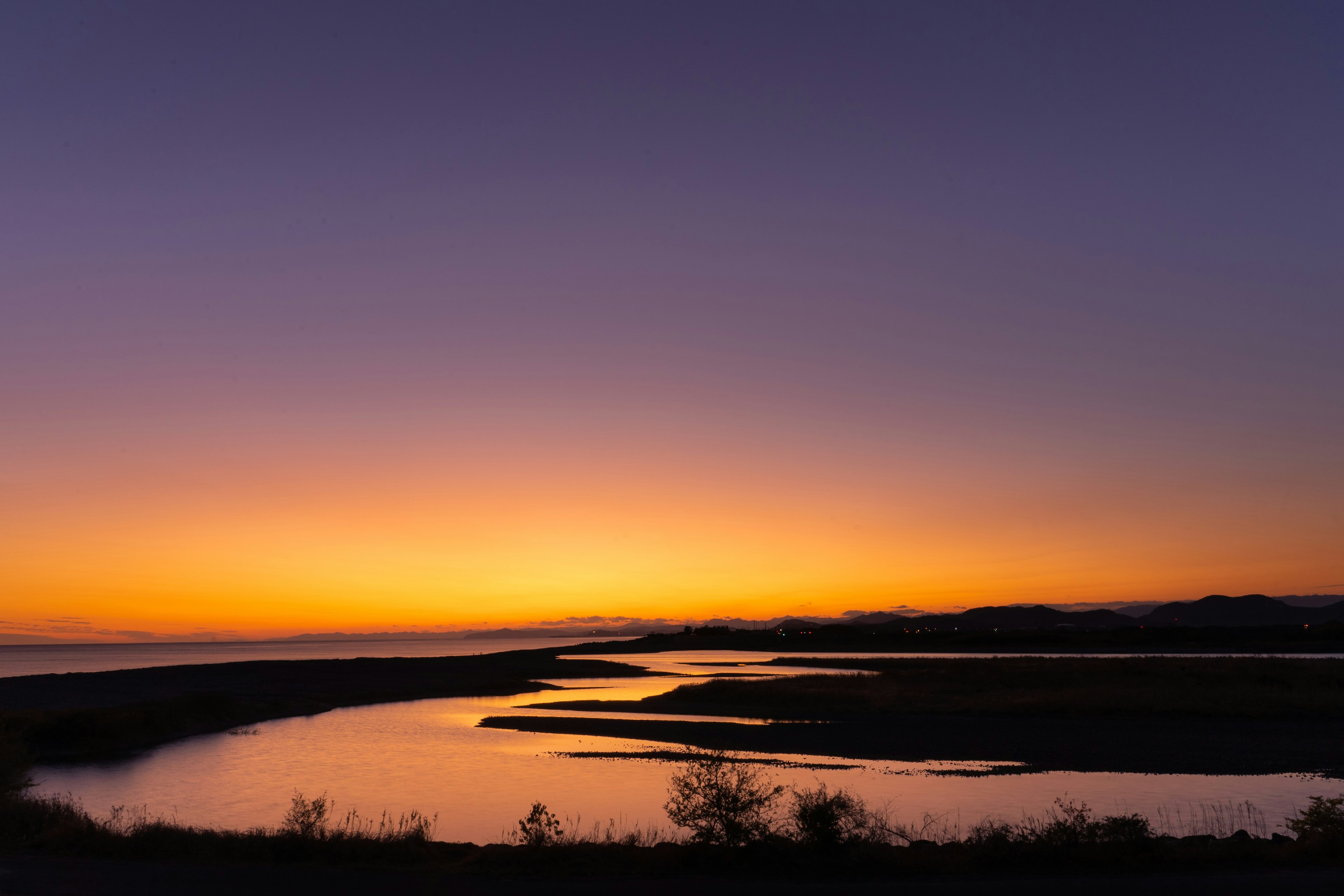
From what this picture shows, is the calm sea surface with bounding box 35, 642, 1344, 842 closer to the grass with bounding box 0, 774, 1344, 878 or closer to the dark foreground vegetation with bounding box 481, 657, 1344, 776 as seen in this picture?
the dark foreground vegetation with bounding box 481, 657, 1344, 776

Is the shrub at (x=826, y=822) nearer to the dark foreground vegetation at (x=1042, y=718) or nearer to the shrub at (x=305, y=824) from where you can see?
the shrub at (x=305, y=824)

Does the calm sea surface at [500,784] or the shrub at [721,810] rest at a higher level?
the shrub at [721,810]

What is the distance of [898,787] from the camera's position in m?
28.5

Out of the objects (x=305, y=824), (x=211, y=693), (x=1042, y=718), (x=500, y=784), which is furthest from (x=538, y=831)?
(x=211, y=693)

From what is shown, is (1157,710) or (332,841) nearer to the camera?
(332,841)

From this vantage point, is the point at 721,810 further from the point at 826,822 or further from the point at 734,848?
the point at 826,822

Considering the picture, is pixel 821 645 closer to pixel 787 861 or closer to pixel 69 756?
pixel 69 756

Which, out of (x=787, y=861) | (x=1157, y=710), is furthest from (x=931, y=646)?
(x=787, y=861)

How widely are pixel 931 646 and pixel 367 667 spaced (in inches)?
4081

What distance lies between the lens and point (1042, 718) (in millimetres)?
44438

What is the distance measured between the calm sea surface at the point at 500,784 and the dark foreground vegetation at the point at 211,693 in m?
2.92

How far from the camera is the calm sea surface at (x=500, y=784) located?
25.0 metres

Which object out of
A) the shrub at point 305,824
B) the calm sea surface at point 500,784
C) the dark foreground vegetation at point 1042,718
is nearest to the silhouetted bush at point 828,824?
the calm sea surface at point 500,784

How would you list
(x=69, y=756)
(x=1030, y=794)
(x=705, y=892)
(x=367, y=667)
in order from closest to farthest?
(x=705, y=892) < (x=1030, y=794) < (x=69, y=756) < (x=367, y=667)
